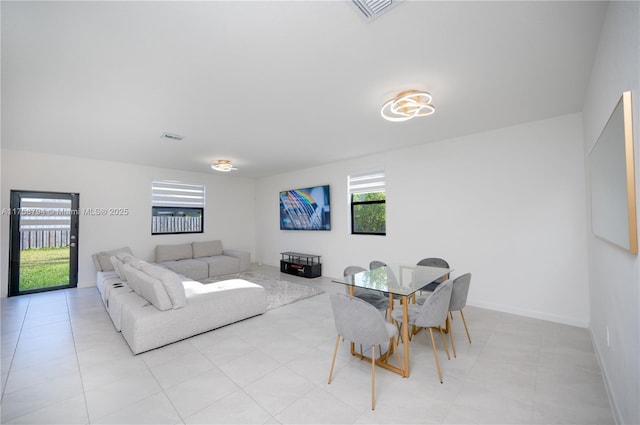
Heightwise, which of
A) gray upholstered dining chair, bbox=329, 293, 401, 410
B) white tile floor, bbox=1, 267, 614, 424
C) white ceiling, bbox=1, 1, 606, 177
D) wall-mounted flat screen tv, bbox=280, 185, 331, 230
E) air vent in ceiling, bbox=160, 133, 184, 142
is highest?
white ceiling, bbox=1, 1, 606, 177

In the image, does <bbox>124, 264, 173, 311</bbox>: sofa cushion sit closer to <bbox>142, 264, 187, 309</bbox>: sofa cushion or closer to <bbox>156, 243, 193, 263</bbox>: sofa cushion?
<bbox>142, 264, 187, 309</bbox>: sofa cushion

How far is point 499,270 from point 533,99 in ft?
7.43

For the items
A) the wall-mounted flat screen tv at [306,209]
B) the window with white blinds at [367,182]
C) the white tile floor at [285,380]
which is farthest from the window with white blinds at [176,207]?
the window with white blinds at [367,182]

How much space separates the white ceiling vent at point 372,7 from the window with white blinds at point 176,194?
241 inches

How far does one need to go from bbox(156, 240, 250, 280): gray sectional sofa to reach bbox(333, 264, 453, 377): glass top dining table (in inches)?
163


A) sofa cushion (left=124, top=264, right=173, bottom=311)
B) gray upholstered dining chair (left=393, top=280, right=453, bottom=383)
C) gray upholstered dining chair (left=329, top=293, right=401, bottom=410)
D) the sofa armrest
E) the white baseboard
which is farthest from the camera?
the sofa armrest

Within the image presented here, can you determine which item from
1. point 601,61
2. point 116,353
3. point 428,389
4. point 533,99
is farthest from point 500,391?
→ point 116,353

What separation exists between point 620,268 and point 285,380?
8.06ft

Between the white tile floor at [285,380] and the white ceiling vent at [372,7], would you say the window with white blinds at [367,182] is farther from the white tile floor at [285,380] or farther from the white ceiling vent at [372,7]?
the white ceiling vent at [372,7]

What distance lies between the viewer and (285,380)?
218 centimetres

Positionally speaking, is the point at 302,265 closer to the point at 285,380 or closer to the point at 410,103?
the point at 285,380

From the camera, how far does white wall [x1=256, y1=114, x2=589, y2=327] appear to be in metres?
3.25

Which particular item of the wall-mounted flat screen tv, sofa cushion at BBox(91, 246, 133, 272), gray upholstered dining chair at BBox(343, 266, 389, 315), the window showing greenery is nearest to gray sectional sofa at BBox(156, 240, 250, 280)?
sofa cushion at BBox(91, 246, 133, 272)

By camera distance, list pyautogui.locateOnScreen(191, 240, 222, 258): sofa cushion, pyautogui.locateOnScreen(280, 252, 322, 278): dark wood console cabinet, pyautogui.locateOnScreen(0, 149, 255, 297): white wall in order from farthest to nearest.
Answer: pyautogui.locateOnScreen(191, 240, 222, 258): sofa cushion, pyautogui.locateOnScreen(280, 252, 322, 278): dark wood console cabinet, pyautogui.locateOnScreen(0, 149, 255, 297): white wall
